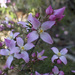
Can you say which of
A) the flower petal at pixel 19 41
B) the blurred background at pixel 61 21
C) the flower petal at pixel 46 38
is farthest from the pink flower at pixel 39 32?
the blurred background at pixel 61 21

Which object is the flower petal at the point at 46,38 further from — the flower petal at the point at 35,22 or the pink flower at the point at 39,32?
the flower petal at the point at 35,22

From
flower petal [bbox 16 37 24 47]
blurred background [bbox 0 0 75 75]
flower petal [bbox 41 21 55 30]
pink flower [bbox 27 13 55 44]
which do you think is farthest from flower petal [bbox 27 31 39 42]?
blurred background [bbox 0 0 75 75]

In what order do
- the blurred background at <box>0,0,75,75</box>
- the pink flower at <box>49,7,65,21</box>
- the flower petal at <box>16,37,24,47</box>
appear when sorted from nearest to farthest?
the pink flower at <box>49,7,65,21</box> → the flower petal at <box>16,37,24,47</box> → the blurred background at <box>0,0,75,75</box>

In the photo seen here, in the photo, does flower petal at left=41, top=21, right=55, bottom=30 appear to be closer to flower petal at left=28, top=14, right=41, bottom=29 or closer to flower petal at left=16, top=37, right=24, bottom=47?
flower petal at left=28, top=14, right=41, bottom=29

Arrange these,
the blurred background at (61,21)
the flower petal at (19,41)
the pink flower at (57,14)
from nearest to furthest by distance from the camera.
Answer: the pink flower at (57,14)
the flower petal at (19,41)
the blurred background at (61,21)

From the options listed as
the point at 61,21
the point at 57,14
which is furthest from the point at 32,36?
the point at 61,21

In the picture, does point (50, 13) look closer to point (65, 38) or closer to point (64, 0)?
point (65, 38)

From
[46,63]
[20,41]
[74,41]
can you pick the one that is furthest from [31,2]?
[20,41]

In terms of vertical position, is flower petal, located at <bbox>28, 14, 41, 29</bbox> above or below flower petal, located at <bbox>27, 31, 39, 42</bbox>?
above

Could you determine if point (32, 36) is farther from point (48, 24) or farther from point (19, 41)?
point (19, 41)
